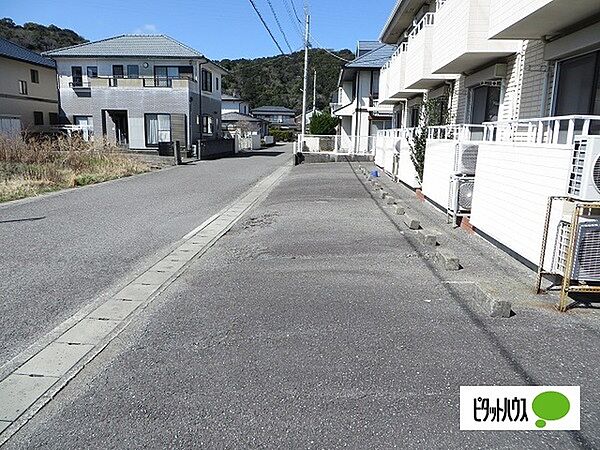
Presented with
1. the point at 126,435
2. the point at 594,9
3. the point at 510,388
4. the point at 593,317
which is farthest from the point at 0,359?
the point at 594,9

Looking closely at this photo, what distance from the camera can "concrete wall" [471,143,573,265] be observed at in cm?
497

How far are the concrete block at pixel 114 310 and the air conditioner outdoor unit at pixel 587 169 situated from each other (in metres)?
4.41

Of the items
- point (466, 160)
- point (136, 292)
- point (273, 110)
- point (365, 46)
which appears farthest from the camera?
point (273, 110)

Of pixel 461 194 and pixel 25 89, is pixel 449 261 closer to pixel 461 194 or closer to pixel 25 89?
pixel 461 194

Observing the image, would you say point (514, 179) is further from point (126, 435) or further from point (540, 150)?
point (126, 435)

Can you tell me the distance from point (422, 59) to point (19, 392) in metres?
13.3

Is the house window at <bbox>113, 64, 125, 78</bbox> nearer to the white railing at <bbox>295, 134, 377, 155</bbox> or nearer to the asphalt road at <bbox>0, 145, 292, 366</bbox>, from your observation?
the white railing at <bbox>295, 134, 377, 155</bbox>

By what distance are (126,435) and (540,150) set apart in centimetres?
491

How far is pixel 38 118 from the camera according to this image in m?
34.7

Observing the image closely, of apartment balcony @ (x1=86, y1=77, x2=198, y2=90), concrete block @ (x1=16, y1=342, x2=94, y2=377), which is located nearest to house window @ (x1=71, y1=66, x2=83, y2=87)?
apartment balcony @ (x1=86, y1=77, x2=198, y2=90)

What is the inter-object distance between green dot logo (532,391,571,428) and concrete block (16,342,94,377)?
3.19 m

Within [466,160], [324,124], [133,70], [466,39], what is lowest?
[466,160]

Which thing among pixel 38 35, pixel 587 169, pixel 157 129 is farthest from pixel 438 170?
pixel 38 35

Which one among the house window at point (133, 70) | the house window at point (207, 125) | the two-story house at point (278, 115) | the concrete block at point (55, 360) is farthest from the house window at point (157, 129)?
the two-story house at point (278, 115)
